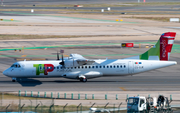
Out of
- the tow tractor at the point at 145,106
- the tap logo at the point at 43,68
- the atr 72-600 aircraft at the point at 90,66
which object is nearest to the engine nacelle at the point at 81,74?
the atr 72-600 aircraft at the point at 90,66

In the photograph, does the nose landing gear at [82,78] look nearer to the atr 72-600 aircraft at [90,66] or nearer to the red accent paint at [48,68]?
the atr 72-600 aircraft at [90,66]

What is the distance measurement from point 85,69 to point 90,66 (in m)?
0.83

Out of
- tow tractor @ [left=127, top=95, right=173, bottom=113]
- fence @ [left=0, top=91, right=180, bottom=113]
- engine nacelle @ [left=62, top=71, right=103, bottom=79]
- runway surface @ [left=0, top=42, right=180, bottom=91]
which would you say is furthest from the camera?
engine nacelle @ [left=62, top=71, right=103, bottom=79]

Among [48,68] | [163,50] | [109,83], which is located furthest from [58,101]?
[163,50]

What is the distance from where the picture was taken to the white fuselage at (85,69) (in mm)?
45875

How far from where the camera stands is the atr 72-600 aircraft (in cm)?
4584

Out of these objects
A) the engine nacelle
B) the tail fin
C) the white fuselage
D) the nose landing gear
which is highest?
the tail fin

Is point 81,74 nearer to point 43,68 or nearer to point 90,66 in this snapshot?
point 90,66

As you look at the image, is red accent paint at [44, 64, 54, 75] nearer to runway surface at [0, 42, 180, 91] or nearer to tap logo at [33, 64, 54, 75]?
tap logo at [33, 64, 54, 75]

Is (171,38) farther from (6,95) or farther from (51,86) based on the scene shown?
(6,95)

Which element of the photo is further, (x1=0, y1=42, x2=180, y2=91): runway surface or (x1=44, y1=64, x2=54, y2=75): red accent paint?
(x1=44, y1=64, x2=54, y2=75): red accent paint

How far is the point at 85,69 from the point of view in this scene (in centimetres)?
4653

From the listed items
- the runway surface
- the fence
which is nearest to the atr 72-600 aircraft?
the runway surface

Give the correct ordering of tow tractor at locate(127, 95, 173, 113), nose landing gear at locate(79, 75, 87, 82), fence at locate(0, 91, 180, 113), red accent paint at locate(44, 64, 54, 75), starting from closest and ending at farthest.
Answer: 1. fence at locate(0, 91, 180, 113)
2. tow tractor at locate(127, 95, 173, 113)
3. red accent paint at locate(44, 64, 54, 75)
4. nose landing gear at locate(79, 75, 87, 82)
